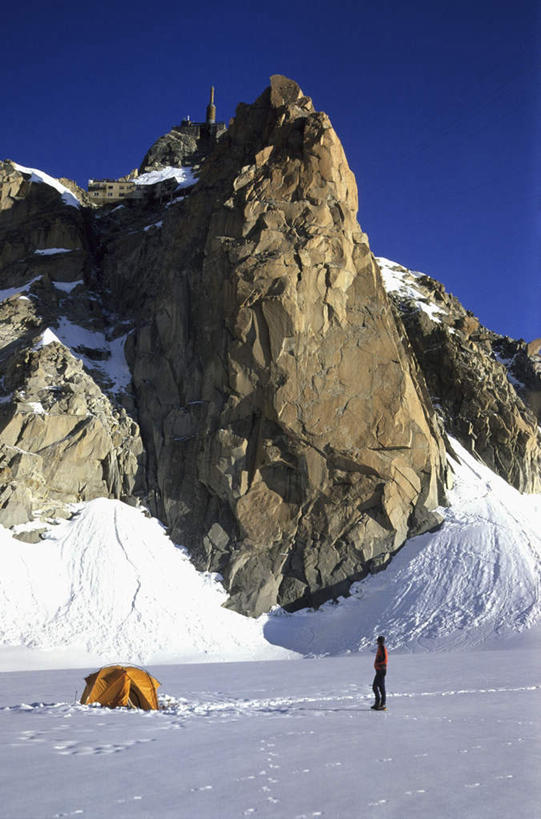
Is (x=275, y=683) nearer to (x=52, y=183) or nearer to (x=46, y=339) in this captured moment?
(x=46, y=339)

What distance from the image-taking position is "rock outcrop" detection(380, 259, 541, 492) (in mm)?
53719

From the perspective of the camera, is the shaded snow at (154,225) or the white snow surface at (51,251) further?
the shaded snow at (154,225)

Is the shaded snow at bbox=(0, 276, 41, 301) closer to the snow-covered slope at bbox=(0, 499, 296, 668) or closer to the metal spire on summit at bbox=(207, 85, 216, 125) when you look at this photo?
the snow-covered slope at bbox=(0, 499, 296, 668)

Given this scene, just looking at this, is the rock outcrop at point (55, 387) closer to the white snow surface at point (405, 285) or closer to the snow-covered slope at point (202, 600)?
the snow-covered slope at point (202, 600)

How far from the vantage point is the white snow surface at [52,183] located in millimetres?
67500

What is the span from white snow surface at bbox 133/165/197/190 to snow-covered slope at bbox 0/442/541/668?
47.6 m

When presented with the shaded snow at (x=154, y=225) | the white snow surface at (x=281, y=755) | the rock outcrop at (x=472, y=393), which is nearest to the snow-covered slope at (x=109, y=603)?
the white snow surface at (x=281, y=755)

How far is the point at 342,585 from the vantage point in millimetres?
40031

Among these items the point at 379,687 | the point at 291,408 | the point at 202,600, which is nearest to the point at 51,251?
the point at 291,408

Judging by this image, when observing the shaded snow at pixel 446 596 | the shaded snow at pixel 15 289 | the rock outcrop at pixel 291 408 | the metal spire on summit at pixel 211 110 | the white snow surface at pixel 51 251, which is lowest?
the shaded snow at pixel 446 596

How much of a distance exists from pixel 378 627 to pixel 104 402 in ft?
78.3

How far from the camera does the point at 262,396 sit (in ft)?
142

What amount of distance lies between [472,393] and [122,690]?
146 feet

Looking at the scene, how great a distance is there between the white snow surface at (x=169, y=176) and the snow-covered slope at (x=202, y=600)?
47.6 m
